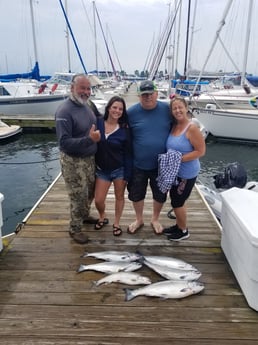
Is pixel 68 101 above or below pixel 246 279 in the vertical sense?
above

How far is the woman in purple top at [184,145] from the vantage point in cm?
310

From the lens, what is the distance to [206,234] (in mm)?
3807

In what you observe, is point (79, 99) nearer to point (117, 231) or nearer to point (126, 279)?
point (117, 231)

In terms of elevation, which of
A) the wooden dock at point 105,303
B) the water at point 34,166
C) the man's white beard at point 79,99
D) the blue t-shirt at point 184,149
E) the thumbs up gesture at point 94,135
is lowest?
the water at point 34,166

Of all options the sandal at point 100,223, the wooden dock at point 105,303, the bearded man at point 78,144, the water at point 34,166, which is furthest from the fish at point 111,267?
the water at point 34,166

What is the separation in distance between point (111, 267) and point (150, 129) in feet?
4.54

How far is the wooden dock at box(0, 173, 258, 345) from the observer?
220 cm

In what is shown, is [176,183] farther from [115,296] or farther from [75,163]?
[115,296]

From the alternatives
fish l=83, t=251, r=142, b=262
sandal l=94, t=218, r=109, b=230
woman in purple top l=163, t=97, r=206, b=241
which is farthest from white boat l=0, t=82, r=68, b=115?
fish l=83, t=251, r=142, b=262

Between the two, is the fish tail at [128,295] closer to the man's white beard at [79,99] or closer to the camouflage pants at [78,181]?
the camouflage pants at [78,181]

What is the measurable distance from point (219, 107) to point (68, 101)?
13.3 m

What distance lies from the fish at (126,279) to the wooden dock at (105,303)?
2.2 inches

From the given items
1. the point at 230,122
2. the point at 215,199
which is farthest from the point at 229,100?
the point at 215,199

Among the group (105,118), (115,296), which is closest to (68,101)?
(105,118)
